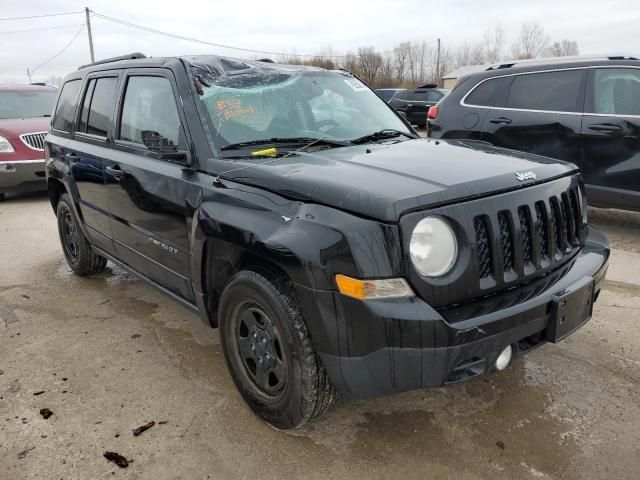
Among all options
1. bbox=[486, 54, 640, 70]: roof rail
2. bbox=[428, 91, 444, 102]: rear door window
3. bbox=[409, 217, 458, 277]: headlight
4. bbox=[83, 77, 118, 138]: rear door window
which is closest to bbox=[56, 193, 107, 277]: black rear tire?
bbox=[83, 77, 118, 138]: rear door window

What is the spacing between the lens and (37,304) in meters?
4.38

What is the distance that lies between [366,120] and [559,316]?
179 centimetres

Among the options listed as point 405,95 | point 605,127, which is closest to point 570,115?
point 605,127

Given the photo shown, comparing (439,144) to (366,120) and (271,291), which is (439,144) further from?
(271,291)

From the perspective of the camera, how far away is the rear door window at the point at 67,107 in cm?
450

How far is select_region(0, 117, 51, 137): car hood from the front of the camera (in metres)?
8.31

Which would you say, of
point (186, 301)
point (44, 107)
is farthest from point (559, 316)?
point (44, 107)

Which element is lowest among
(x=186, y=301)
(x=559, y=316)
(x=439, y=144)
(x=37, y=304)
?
(x=37, y=304)

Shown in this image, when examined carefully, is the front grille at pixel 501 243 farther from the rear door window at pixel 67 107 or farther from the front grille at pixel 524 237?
the rear door window at pixel 67 107

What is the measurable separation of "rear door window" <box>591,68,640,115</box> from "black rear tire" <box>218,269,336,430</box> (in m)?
4.75

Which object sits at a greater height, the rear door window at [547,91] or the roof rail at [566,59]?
the roof rail at [566,59]

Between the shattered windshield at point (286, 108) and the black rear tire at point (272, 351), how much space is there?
88cm

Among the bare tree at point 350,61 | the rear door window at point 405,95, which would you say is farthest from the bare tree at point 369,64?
the rear door window at point 405,95

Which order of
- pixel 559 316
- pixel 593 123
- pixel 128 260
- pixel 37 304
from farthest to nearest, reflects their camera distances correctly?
pixel 593 123 → pixel 37 304 → pixel 128 260 → pixel 559 316
